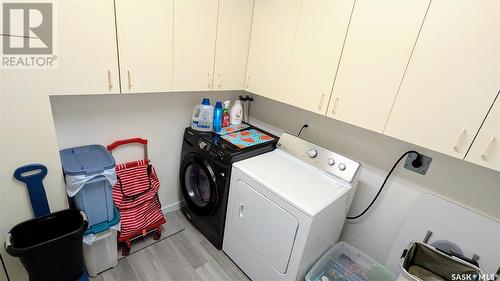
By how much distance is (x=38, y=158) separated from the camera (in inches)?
51.4

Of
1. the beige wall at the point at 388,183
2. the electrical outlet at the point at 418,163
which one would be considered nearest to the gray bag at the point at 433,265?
the beige wall at the point at 388,183

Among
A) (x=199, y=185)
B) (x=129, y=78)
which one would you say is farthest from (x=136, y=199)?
(x=129, y=78)

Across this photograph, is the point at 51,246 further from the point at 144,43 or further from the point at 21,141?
the point at 144,43

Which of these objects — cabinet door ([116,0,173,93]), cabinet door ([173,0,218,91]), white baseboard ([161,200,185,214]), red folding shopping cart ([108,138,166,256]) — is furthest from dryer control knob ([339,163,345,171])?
white baseboard ([161,200,185,214])

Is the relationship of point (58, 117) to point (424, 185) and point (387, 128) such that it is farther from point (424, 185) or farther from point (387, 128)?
point (424, 185)

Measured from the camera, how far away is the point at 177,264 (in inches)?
74.8

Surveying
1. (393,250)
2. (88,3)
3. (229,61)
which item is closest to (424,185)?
(393,250)

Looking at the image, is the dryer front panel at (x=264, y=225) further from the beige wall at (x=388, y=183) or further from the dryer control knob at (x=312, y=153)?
the beige wall at (x=388, y=183)

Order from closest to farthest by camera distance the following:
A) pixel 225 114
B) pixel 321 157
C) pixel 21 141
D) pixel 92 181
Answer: pixel 21 141 → pixel 92 181 → pixel 321 157 → pixel 225 114

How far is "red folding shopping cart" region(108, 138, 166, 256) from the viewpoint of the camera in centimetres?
185

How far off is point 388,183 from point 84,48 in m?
2.05

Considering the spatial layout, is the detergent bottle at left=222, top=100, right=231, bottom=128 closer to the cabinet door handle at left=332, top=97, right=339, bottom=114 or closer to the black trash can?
the cabinet door handle at left=332, top=97, right=339, bottom=114

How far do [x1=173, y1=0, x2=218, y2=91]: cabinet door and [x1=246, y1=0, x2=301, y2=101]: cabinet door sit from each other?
0.36m

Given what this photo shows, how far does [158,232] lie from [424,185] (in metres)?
2.05
